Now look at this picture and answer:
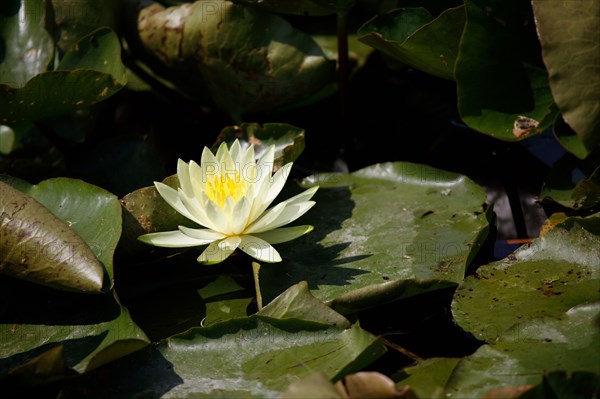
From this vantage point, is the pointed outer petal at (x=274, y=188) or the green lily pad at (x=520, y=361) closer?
the green lily pad at (x=520, y=361)

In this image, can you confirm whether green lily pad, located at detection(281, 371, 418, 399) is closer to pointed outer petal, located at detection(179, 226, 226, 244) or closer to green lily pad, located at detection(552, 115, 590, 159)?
pointed outer petal, located at detection(179, 226, 226, 244)

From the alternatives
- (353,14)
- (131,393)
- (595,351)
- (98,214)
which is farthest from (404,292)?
(353,14)

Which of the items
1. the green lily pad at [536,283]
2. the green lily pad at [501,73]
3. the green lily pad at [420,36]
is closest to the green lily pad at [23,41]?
the green lily pad at [420,36]

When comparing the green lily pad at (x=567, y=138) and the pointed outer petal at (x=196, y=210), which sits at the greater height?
the green lily pad at (x=567, y=138)

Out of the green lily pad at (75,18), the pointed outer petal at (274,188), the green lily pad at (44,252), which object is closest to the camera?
the green lily pad at (44,252)

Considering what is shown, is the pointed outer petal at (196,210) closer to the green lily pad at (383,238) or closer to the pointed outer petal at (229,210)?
the pointed outer petal at (229,210)

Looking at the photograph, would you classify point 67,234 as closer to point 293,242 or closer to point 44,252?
point 44,252

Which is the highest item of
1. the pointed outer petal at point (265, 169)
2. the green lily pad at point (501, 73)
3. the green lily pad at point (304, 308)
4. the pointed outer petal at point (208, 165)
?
the green lily pad at point (501, 73)

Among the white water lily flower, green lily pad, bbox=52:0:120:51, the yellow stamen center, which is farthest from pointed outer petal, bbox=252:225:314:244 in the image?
green lily pad, bbox=52:0:120:51
